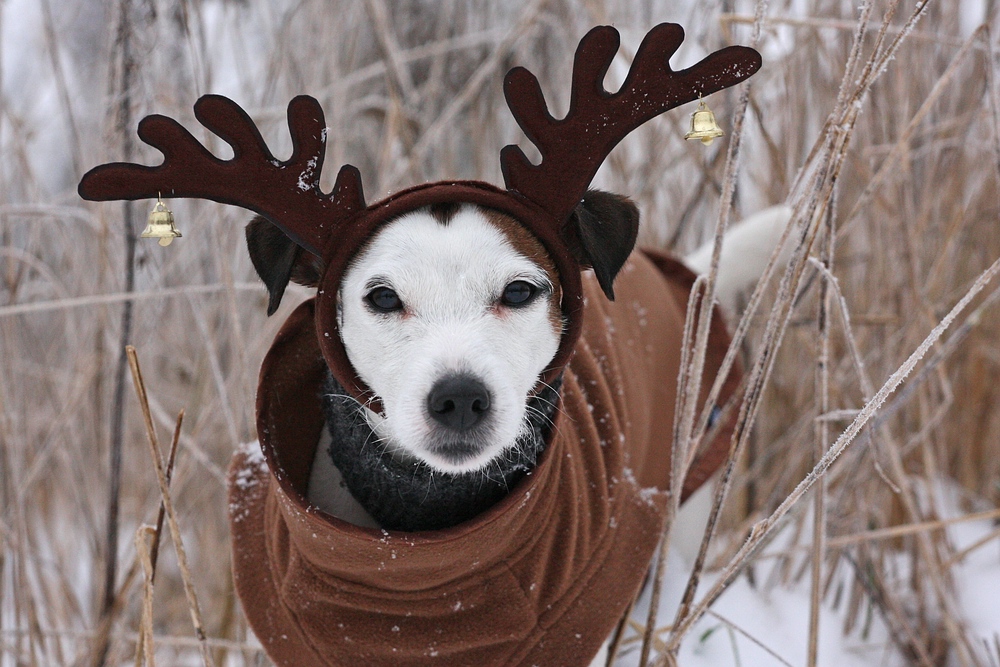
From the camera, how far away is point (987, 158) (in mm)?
1829

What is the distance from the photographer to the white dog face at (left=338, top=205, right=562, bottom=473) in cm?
92

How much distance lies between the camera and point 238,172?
89 cm

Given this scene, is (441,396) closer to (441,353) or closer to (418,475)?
(441,353)

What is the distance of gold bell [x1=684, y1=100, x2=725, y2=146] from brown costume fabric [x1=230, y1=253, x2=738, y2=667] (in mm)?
436

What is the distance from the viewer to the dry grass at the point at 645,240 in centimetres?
143

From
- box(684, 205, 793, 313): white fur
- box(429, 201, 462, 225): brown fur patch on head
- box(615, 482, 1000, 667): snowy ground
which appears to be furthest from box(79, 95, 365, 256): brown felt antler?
box(615, 482, 1000, 667): snowy ground

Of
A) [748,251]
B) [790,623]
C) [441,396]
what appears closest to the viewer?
[441,396]

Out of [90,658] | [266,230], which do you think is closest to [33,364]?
[90,658]

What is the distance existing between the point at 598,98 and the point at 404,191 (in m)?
0.26

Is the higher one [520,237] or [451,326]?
[520,237]

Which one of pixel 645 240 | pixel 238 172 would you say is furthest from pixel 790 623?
pixel 238 172

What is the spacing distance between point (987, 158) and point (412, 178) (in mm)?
1337

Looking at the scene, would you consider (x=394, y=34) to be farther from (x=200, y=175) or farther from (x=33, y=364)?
(x=200, y=175)

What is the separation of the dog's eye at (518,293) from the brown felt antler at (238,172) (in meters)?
0.23
